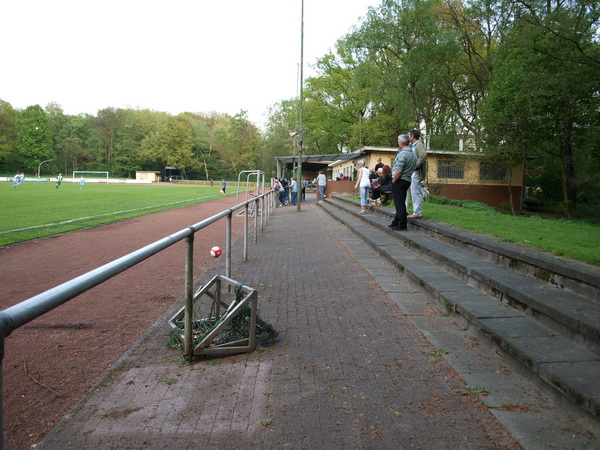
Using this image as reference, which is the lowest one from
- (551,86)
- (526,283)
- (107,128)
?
(526,283)

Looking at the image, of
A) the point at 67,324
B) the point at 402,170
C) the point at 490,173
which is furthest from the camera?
the point at 490,173

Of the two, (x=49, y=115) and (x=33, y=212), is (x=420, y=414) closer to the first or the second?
(x=33, y=212)

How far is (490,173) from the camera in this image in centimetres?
2834

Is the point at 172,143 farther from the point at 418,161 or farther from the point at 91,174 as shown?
the point at 418,161

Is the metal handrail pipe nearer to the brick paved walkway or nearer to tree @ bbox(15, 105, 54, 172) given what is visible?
the brick paved walkway

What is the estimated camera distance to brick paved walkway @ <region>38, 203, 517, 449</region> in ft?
7.61

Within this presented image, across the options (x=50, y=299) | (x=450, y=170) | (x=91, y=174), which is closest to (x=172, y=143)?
(x=91, y=174)

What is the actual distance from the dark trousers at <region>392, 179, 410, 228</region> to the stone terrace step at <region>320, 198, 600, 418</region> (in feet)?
7.30

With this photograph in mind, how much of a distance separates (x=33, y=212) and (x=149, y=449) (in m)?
17.7

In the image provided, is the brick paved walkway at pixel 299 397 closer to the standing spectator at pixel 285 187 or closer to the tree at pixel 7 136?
the standing spectator at pixel 285 187

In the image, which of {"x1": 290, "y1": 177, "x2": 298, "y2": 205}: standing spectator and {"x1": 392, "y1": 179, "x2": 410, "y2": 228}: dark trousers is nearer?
{"x1": 392, "y1": 179, "x2": 410, "y2": 228}: dark trousers

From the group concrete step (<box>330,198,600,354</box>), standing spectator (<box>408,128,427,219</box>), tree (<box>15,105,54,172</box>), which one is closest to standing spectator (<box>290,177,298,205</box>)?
standing spectator (<box>408,128,427,219</box>)

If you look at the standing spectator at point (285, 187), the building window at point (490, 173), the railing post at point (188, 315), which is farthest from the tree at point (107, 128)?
the railing post at point (188, 315)

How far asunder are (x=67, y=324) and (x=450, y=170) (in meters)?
26.7
